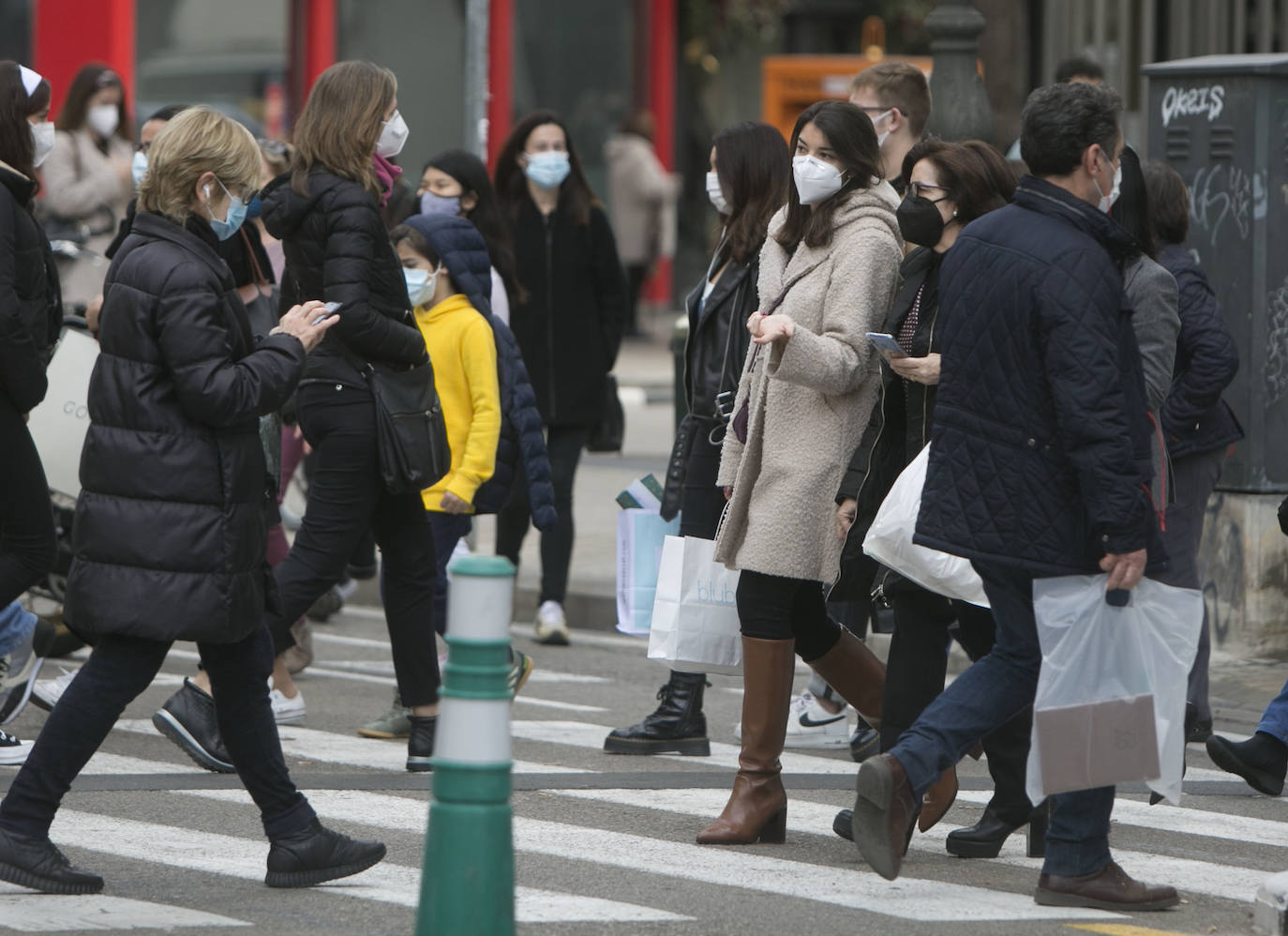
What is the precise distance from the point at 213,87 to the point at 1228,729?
16549mm

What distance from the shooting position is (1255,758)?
709cm

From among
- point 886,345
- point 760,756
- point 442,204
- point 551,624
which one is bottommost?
point 551,624

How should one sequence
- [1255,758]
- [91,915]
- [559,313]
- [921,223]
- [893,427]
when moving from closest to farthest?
[91,915], [921,223], [893,427], [1255,758], [559,313]

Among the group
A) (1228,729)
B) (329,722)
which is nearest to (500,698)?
(329,722)

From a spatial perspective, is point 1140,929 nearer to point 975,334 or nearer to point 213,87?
point 975,334

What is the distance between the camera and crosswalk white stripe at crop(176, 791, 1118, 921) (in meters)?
5.70

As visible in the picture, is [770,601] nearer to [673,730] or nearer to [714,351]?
[714,351]

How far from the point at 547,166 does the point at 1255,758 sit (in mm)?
4329

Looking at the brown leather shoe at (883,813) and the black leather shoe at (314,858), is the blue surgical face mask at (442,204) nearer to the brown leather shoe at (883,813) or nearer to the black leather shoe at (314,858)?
the black leather shoe at (314,858)

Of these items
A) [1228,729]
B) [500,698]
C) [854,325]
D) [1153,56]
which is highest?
[1153,56]

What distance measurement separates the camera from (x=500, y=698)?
176 inches

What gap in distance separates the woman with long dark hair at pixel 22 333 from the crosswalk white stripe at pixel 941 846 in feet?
5.74

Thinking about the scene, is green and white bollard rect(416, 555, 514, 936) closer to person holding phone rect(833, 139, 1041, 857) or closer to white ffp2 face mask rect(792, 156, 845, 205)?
person holding phone rect(833, 139, 1041, 857)

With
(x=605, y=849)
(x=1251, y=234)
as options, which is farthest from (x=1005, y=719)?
(x=1251, y=234)
